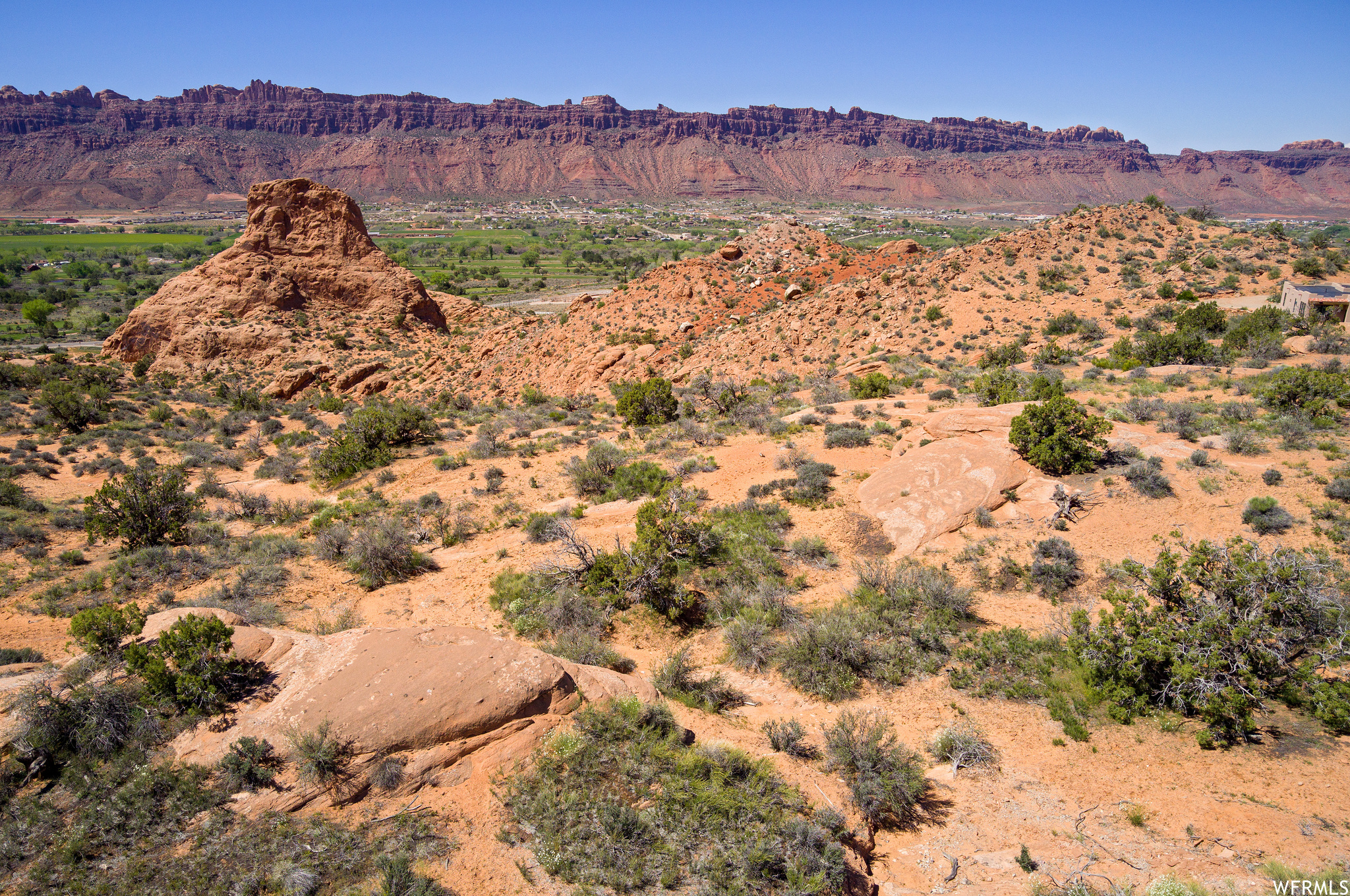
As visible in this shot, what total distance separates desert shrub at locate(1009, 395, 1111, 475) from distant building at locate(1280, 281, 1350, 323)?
607 inches

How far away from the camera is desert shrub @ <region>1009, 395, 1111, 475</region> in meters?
12.1

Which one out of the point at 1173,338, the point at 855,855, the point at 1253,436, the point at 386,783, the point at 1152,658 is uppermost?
the point at 1173,338

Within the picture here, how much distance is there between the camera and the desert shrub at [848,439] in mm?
15438

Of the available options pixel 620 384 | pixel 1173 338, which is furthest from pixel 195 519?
pixel 1173 338

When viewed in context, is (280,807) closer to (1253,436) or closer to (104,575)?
(104,575)

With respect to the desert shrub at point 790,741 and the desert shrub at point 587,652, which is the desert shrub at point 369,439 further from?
the desert shrub at point 790,741

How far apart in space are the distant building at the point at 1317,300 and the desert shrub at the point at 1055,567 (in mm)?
18577

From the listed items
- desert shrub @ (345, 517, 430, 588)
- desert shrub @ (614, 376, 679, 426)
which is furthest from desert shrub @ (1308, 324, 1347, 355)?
desert shrub @ (345, 517, 430, 588)

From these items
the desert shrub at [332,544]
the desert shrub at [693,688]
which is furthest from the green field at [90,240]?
the desert shrub at [693,688]

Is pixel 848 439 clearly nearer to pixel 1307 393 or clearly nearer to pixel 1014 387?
pixel 1014 387

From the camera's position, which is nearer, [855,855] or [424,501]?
[855,855]

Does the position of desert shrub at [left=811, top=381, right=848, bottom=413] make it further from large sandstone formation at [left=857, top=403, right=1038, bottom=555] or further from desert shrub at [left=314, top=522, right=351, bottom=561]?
desert shrub at [left=314, top=522, right=351, bottom=561]

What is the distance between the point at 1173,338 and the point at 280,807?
80.0 feet

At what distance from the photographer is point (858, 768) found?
6.59m
